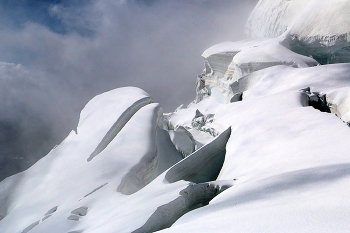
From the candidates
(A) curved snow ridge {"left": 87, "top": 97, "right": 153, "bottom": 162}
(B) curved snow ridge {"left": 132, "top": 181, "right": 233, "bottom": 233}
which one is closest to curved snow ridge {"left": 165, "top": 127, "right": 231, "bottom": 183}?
(B) curved snow ridge {"left": 132, "top": 181, "right": 233, "bottom": 233}

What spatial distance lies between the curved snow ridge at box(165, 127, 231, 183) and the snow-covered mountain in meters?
0.01

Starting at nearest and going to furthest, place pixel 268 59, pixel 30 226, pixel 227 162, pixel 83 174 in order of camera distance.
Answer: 1. pixel 227 162
2. pixel 30 226
3. pixel 83 174
4. pixel 268 59

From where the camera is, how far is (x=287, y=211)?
4.91 feet

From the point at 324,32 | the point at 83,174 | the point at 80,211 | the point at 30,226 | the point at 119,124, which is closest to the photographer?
the point at 80,211

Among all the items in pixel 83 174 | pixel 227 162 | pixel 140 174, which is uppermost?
pixel 83 174

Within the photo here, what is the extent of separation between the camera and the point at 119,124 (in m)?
5.31

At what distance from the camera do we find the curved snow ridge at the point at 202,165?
3180 millimetres

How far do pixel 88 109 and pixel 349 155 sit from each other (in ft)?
17.3

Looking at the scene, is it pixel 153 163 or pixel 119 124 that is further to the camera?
pixel 119 124

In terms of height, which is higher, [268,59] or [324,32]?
[324,32]

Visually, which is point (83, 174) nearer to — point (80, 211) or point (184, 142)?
point (80, 211)

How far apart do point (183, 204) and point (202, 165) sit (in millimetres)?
939

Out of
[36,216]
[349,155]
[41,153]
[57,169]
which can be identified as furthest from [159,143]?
[41,153]

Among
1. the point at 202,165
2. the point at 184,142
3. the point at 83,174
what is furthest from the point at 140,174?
the point at 184,142
